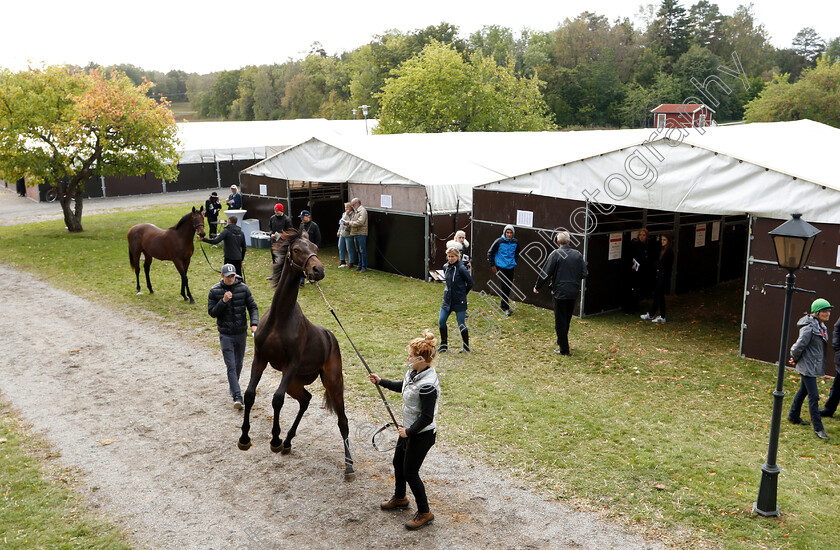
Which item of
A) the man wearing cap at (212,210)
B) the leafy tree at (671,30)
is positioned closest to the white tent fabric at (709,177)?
the man wearing cap at (212,210)

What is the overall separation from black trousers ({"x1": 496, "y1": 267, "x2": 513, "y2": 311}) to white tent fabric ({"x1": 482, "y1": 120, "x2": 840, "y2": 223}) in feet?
6.21

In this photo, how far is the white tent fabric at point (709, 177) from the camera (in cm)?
1043

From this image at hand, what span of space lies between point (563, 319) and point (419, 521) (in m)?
6.16

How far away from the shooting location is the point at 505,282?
1459cm

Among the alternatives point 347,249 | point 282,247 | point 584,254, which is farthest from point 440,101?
point 282,247

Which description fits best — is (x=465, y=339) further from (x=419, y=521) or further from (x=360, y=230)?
(x=360, y=230)

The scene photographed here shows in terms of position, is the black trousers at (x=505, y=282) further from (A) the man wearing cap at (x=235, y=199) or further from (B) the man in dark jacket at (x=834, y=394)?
(A) the man wearing cap at (x=235, y=199)

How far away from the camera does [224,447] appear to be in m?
8.09

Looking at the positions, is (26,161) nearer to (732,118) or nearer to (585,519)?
(585,519)

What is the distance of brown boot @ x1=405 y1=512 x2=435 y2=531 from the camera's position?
623cm

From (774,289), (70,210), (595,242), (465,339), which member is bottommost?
(465,339)

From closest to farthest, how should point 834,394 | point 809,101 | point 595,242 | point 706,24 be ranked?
point 834,394 < point 595,242 < point 809,101 < point 706,24

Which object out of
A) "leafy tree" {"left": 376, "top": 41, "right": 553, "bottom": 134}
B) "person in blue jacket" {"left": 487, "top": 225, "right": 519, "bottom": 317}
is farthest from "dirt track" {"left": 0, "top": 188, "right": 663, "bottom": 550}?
"leafy tree" {"left": 376, "top": 41, "right": 553, "bottom": 134}

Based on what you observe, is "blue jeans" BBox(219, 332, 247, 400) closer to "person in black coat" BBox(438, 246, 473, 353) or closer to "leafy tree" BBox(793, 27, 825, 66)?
"person in black coat" BBox(438, 246, 473, 353)
